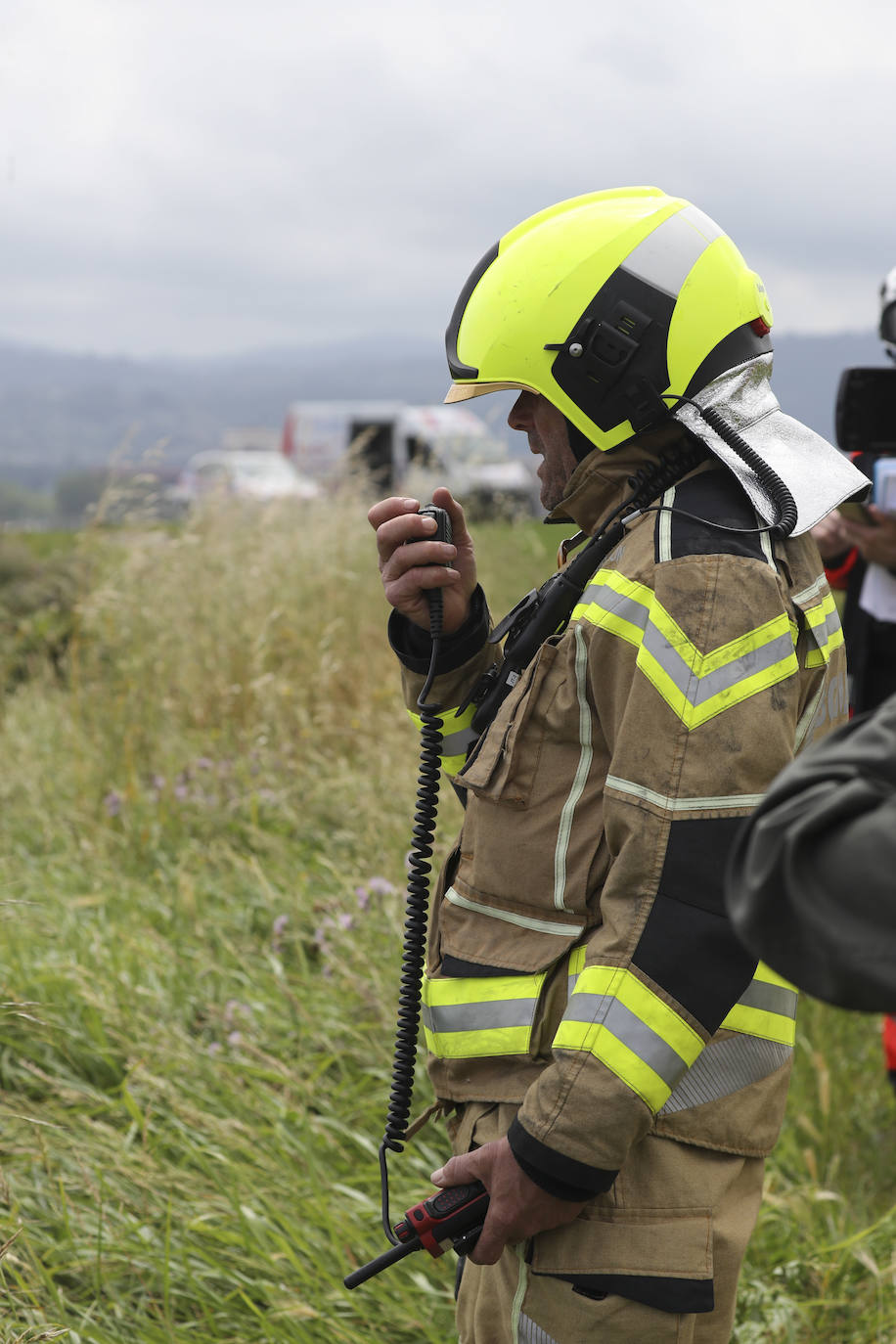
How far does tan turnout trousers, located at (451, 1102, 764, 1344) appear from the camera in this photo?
1.59m

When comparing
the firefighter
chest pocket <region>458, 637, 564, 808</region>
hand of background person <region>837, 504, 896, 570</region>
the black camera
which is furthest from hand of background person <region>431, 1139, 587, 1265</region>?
hand of background person <region>837, 504, 896, 570</region>

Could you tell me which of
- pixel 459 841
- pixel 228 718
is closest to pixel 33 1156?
pixel 459 841

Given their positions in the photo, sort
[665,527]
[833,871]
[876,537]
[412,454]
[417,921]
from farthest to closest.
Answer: [412,454], [876,537], [417,921], [665,527], [833,871]

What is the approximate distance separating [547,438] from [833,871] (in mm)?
1147

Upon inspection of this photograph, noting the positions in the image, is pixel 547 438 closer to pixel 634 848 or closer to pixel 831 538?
pixel 634 848

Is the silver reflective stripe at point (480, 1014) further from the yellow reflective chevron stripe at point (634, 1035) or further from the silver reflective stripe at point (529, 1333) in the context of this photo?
the silver reflective stripe at point (529, 1333)

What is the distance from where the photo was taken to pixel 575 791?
1667 mm

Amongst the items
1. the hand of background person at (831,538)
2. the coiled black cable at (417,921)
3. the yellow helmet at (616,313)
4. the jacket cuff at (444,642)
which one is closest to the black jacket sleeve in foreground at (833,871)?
the yellow helmet at (616,313)

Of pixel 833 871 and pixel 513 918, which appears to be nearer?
pixel 833 871

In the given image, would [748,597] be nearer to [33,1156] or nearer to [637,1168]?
[637,1168]

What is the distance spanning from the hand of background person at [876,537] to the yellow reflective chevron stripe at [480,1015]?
2060 millimetres

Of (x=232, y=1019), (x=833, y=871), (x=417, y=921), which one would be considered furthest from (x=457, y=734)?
(x=232, y=1019)

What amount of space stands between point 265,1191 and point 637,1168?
148 centimetres

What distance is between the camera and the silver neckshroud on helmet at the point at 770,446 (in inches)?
65.5
